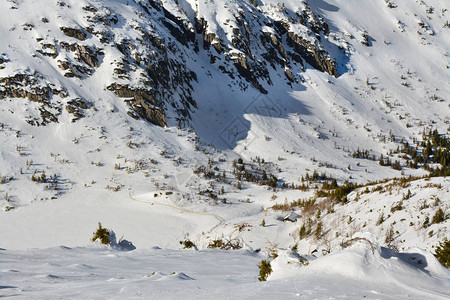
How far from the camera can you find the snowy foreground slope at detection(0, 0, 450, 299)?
562 centimetres

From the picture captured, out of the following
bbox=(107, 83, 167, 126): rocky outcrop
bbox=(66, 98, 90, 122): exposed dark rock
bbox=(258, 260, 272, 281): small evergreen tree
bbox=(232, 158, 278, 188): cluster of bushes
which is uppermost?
bbox=(107, 83, 167, 126): rocky outcrop

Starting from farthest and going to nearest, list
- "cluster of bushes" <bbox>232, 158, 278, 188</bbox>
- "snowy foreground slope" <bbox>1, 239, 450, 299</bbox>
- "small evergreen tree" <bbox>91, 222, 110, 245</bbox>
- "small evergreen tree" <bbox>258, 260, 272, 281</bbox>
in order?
"cluster of bushes" <bbox>232, 158, 278, 188</bbox> < "small evergreen tree" <bbox>91, 222, 110, 245</bbox> < "small evergreen tree" <bbox>258, 260, 272, 281</bbox> < "snowy foreground slope" <bbox>1, 239, 450, 299</bbox>

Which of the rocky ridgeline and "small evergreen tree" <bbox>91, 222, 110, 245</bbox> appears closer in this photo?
"small evergreen tree" <bbox>91, 222, 110, 245</bbox>

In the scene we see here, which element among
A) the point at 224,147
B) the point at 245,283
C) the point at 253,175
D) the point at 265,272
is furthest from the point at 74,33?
the point at 245,283

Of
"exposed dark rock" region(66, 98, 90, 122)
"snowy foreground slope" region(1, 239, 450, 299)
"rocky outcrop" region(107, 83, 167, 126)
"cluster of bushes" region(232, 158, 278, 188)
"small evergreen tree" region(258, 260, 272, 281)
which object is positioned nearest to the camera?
"snowy foreground slope" region(1, 239, 450, 299)

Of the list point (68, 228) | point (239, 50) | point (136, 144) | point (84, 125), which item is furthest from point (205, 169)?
point (239, 50)

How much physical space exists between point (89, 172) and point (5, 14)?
3864 centimetres

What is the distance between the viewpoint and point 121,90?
1981 inches

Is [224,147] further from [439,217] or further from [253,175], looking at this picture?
[439,217]

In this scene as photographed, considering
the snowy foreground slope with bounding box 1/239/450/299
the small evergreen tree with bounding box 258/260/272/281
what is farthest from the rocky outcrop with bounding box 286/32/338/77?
the snowy foreground slope with bounding box 1/239/450/299

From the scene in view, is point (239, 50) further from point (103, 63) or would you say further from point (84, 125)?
point (84, 125)

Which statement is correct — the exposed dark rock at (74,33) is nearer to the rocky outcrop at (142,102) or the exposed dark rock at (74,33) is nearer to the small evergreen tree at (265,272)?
the rocky outcrop at (142,102)

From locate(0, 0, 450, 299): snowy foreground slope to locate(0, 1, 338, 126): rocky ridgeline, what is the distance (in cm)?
37

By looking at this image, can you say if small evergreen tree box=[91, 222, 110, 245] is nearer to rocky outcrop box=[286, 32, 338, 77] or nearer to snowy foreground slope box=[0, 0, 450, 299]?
snowy foreground slope box=[0, 0, 450, 299]
